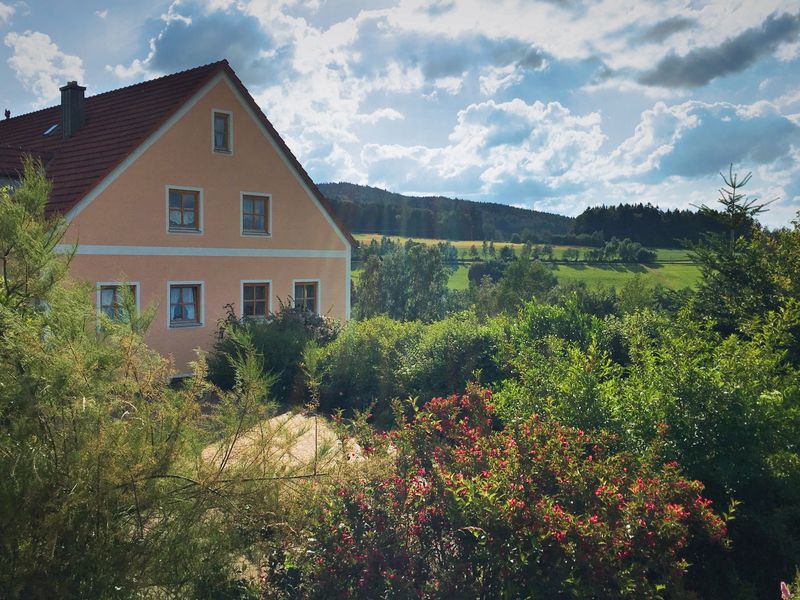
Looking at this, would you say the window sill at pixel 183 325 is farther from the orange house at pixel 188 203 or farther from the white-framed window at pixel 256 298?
the white-framed window at pixel 256 298

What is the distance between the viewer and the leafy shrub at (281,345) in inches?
485

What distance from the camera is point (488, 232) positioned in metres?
65.9

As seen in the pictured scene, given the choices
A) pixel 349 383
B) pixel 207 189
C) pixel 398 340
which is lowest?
pixel 349 383

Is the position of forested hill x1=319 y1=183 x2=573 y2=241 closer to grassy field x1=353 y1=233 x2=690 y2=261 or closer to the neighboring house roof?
grassy field x1=353 y1=233 x2=690 y2=261

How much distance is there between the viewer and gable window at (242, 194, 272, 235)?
58.2 feet

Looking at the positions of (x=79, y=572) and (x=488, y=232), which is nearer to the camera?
Answer: (x=79, y=572)

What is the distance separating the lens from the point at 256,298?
18172mm

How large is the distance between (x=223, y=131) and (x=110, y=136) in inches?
106

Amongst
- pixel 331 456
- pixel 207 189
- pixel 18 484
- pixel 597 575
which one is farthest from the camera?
pixel 207 189

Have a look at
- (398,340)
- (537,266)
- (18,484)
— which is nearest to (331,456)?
(18,484)

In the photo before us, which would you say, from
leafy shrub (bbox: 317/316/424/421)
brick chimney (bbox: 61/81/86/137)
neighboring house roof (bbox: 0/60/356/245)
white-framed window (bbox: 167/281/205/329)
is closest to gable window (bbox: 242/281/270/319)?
white-framed window (bbox: 167/281/205/329)


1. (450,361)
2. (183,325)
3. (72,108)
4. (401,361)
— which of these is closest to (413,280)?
(72,108)

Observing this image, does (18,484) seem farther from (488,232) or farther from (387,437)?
(488,232)

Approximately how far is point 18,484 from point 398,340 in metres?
8.41
